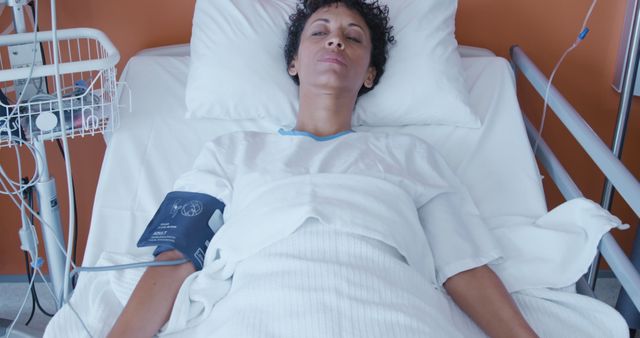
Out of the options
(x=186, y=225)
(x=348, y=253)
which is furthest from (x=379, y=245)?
(x=186, y=225)

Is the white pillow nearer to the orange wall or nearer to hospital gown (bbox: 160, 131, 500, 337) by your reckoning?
hospital gown (bbox: 160, 131, 500, 337)

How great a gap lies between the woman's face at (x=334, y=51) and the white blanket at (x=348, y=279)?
0.38 metres

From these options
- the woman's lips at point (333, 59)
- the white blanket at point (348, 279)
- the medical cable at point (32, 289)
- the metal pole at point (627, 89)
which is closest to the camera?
the white blanket at point (348, 279)

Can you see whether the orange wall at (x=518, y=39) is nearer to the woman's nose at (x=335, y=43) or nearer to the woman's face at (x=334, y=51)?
the woman's face at (x=334, y=51)

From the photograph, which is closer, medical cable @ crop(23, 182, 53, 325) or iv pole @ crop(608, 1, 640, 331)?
iv pole @ crop(608, 1, 640, 331)

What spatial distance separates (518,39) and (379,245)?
122cm

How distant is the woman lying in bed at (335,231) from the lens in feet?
3.81

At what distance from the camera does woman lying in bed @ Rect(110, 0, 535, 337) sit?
45.8 inches

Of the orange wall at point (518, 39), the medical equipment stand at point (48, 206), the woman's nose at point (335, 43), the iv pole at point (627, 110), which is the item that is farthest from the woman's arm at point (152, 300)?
the iv pole at point (627, 110)

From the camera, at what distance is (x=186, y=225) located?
1.43 metres

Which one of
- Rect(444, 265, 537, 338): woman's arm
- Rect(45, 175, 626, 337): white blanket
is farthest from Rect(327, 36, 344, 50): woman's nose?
Rect(444, 265, 537, 338): woman's arm

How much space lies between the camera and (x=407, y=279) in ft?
4.12

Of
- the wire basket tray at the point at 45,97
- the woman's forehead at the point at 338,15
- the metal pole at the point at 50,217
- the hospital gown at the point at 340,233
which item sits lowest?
the metal pole at the point at 50,217

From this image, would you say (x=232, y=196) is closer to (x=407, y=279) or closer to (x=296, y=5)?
(x=407, y=279)
